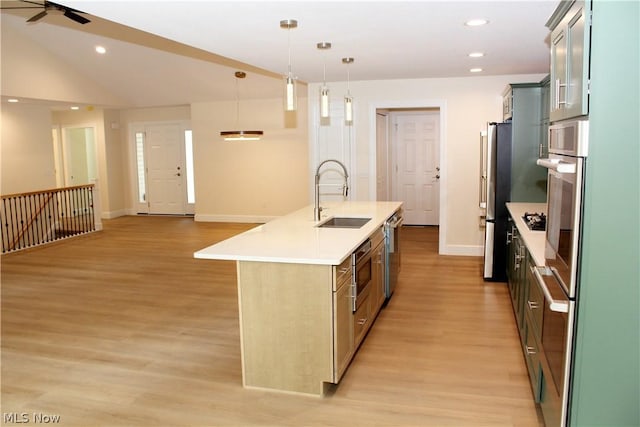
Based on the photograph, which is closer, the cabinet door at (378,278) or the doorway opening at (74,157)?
the cabinet door at (378,278)

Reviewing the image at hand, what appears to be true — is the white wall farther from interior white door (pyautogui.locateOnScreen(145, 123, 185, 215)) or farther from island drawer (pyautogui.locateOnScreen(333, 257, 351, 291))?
interior white door (pyautogui.locateOnScreen(145, 123, 185, 215))

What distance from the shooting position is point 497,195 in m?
5.73

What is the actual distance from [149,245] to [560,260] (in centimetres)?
708

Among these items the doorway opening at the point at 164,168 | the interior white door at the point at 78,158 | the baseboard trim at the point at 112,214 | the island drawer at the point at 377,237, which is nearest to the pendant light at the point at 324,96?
the island drawer at the point at 377,237

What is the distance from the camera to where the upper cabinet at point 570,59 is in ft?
6.74

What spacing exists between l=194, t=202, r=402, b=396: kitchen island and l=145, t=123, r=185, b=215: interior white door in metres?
8.62

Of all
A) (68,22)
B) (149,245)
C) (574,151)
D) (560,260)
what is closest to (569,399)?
(560,260)

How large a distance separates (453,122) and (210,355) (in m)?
4.74

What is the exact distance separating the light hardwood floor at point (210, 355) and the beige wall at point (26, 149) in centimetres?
309

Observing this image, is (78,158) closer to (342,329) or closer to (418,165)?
(418,165)

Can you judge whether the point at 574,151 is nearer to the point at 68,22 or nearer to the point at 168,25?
the point at 168,25

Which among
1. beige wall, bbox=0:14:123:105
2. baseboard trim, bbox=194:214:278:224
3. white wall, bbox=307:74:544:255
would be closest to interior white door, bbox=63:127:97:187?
beige wall, bbox=0:14:123:105

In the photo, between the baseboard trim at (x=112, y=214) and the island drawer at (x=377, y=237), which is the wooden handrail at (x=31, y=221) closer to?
the baseboard trim at (x=112, y=214)

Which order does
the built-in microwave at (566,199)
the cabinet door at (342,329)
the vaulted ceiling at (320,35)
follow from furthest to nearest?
the vaulted ceiling at (320,35) → the cabinet door at (342,329) → the built-in microwave at (566,199)
